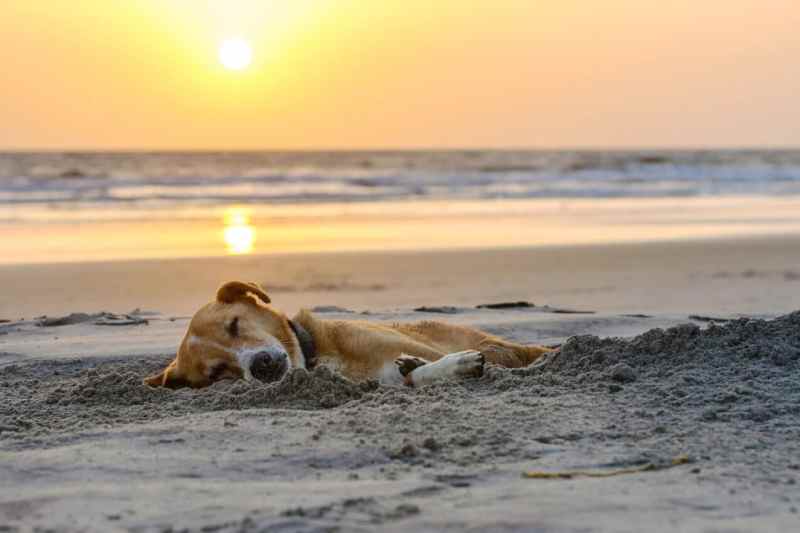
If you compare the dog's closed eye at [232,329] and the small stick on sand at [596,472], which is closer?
the small stick on sand at [596,472]

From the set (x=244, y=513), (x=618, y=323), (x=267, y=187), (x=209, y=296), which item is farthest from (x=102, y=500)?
(x=267, y=187)

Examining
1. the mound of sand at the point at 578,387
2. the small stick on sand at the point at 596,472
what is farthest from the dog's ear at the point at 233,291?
the small stick on sand at the point at 596,472

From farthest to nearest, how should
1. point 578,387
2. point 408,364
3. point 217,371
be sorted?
point 217,371
point 408,364
point 578,387

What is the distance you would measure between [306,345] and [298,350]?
0.32 feet

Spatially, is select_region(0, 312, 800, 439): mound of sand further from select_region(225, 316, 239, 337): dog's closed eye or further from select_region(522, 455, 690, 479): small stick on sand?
select_region(522, 455, 690, 479): small stick on sand

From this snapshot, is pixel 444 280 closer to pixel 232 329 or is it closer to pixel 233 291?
pixel 233 291

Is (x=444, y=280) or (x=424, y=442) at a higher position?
(x=444, y=280)

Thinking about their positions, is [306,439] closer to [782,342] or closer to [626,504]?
[626,504]

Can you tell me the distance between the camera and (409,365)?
5.22 metres

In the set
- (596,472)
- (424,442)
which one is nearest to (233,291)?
(424,442)

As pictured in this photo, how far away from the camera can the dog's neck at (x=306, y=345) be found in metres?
5.52

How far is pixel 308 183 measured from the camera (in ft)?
102

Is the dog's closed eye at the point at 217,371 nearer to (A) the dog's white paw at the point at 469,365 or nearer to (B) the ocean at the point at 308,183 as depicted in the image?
(A) the dog's white paw at the point at 469,365

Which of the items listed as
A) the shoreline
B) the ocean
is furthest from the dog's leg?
the ocean
